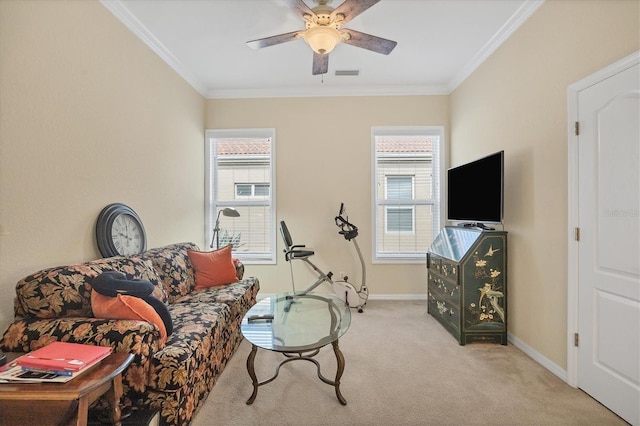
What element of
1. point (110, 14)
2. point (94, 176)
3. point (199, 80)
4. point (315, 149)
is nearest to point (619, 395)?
point (315, 149)

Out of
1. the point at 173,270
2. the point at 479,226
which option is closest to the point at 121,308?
the point at 173,270

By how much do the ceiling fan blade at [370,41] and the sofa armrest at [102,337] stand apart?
2476mm

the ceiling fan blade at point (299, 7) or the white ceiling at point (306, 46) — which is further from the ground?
the white ceiling at point (306, 46)

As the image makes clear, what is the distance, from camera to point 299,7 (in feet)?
6.46

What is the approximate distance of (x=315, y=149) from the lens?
13.4 ft

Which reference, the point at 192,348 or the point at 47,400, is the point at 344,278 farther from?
the point at 47,400

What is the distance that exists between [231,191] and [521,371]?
3.88 meters

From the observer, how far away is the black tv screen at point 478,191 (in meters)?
2.62

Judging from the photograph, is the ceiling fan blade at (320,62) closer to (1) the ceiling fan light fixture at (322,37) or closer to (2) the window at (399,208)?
(1) the ceiling fan light fixture at (322,37)

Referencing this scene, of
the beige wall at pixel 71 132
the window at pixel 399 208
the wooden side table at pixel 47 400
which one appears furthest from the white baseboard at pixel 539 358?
the beige wall at pixel 71 132

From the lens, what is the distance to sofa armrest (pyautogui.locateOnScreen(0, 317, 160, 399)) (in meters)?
1.44

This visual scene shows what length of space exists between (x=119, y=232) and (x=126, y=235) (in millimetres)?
A: 92

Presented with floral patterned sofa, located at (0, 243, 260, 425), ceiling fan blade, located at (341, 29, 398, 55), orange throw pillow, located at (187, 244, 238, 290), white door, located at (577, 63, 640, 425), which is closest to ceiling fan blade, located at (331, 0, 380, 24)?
ceiling fan blade, located at (341, 29, 398, 55)

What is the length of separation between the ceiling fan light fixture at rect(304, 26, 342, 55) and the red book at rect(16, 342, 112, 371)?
2.37m
